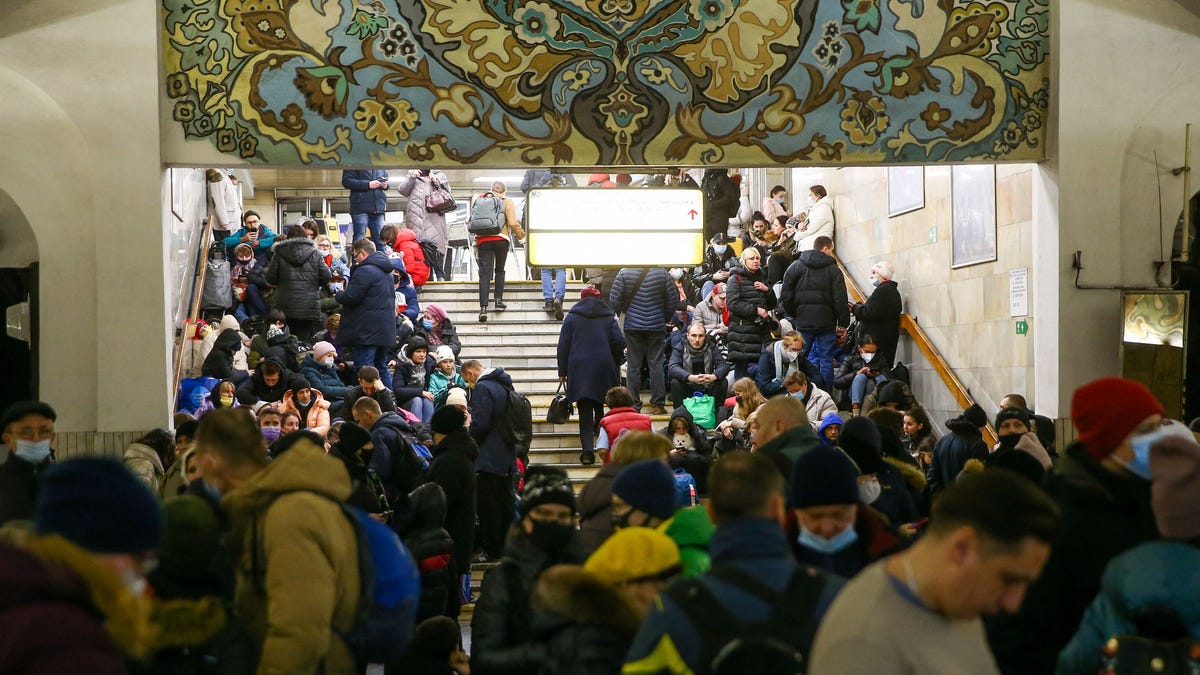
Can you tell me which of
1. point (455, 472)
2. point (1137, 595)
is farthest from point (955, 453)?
point (1137, 595)

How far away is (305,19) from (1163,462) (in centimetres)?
757

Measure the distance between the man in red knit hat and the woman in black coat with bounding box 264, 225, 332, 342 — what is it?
11.6 meters

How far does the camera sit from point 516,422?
11492mm

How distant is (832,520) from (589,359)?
9.10 meters

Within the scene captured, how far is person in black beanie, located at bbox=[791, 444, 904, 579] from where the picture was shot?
4.35m

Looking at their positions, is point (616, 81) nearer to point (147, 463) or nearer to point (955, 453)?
point (955, 453)

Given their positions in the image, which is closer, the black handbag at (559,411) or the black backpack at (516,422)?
the black backpack at (516,422)

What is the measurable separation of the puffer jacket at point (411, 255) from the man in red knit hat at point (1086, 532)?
14834 millimetres

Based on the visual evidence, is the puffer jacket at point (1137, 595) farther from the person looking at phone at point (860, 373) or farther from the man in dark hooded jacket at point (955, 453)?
the person looking at phone at point (860, 373)

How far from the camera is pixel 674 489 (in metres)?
4.72

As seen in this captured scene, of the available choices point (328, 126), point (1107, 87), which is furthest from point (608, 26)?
point (1107, 87)

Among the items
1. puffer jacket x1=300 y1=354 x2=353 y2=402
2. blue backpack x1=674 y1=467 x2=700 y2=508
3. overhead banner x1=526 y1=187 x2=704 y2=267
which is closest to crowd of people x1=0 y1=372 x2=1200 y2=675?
blue backpack x1=674 y1=467 x2=700 y2=508

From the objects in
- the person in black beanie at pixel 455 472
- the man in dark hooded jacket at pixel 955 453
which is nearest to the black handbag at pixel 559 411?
the person in black beanie at pixel 455 472

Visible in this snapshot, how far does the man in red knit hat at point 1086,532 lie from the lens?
3941 mm
